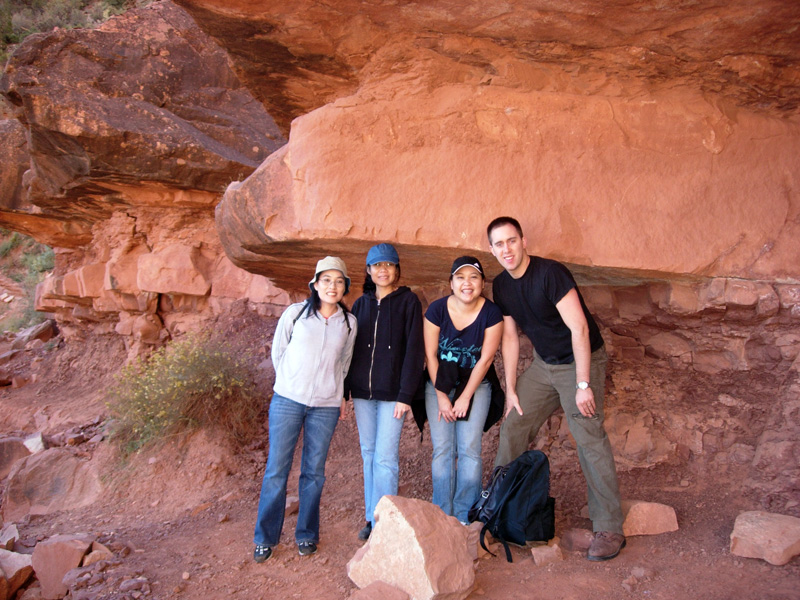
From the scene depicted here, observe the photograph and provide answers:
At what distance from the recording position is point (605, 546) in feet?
9.70

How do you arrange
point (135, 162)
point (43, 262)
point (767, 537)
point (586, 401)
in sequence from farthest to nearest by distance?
point (43, 262), point (135, 162), point (586, 401), point (767, 537)

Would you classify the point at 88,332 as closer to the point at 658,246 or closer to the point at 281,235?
the point at 281,235

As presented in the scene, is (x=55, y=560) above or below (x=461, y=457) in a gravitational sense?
below

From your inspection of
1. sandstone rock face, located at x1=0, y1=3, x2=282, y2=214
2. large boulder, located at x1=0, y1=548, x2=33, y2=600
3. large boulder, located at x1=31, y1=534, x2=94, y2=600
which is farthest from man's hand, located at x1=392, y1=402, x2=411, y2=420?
sandstone rock face, located at x1=0, y1=3, x2=282, y2=214

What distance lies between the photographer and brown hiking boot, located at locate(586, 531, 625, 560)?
2.95 metres

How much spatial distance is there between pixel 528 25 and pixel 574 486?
279 cm

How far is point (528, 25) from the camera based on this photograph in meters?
2.94

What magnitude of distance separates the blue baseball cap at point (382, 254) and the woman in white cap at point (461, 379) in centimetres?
34

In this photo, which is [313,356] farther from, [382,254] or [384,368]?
[382,254]

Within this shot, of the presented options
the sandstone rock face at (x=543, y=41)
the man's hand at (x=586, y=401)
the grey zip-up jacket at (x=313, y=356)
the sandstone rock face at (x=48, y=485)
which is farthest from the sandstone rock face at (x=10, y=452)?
the man's hand at (x=586, y=401)

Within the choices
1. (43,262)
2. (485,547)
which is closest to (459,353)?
(485,547)

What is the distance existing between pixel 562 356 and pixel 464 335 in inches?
20.5

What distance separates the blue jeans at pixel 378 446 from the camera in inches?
124

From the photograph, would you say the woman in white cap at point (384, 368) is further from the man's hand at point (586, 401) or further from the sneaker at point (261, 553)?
the man's hand at point (586, 401)
